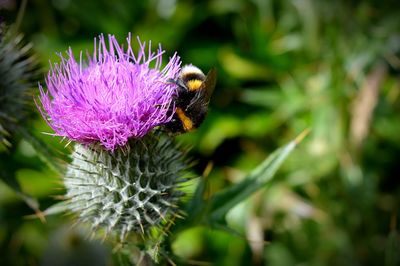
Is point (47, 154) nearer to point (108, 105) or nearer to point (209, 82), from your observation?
point (108, 105)

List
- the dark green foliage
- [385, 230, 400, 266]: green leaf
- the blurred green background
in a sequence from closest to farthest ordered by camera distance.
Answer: [385, 230, 400, 266]: green leaf
the dark green foliage
the blurred green background

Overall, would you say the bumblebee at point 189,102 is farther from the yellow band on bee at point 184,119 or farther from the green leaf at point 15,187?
the green leaf at point 15,187

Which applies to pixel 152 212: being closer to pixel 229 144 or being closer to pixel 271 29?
pixel 229 144

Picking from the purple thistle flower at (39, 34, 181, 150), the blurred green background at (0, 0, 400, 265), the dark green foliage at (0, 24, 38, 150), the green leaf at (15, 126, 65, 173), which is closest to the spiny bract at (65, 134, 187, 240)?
the purple thistle flower at (39, 34, 181, 150)

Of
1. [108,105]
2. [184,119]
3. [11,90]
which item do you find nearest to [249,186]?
[184,119]

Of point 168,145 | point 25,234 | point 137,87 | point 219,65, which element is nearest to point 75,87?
point 137,87

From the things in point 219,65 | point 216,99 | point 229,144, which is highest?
point 219,65

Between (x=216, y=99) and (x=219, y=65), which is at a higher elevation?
(x=219, y=65)

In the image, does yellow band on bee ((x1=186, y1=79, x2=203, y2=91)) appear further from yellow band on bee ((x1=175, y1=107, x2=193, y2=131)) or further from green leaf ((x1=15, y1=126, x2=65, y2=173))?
green leaf ((x1=15, y1=126, x2=65, y2=173))
